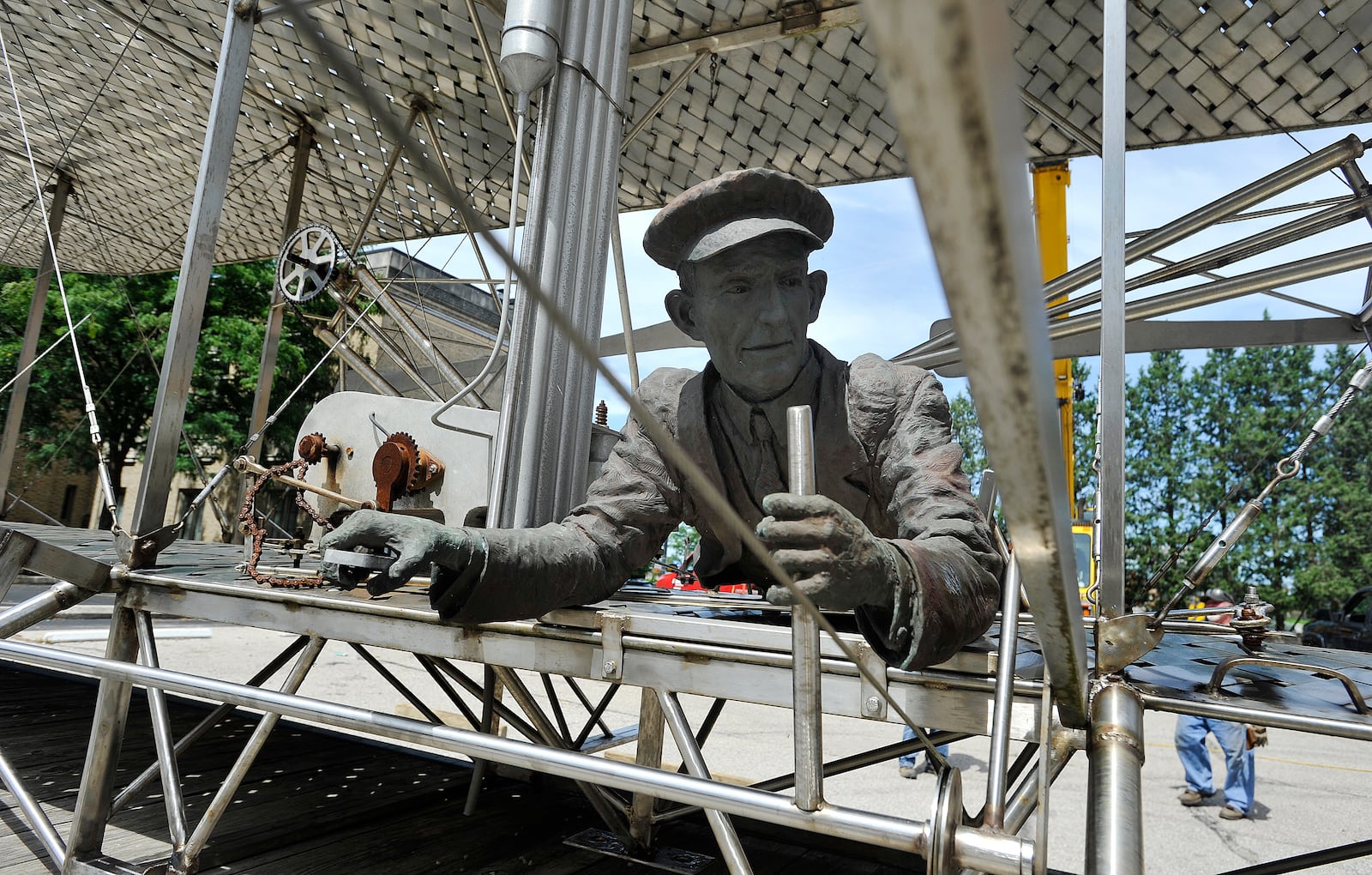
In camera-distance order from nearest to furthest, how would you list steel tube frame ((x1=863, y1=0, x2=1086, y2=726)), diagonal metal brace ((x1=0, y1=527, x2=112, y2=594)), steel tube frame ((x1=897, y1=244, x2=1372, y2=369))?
steel tube frame ((x1=863, y1=0, x2=1086, y2=726)) → diagonal metal brace ((x1=0, y1=527, x2=112, y2=594)) → steel tube frame ((x1=897, y1=244, x2=1372, y2=369))

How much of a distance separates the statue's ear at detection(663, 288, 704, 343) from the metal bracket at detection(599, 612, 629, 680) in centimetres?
71

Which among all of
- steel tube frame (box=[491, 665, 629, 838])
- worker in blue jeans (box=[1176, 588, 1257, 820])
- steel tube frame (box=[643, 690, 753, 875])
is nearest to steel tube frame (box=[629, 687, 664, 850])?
steel tube frame (box=[491, 665, 629, 838])

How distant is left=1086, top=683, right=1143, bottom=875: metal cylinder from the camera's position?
3.34 ft

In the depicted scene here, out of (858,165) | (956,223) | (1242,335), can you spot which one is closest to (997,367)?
(956,223)

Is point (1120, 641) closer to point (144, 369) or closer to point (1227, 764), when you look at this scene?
point (1227, 764)

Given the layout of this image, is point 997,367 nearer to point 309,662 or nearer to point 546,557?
point 546,557

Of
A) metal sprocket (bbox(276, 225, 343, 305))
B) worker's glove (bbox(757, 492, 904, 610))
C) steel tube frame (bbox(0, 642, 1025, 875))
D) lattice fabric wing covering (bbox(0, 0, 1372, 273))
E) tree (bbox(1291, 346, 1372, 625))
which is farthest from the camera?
tree (bbox(1291, 346, 1372, 625))

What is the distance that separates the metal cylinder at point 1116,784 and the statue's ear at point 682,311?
1148 mm

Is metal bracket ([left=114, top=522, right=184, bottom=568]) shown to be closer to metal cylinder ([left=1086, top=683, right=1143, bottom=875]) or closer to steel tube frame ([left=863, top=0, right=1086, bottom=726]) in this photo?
metal cylinder ([left=1086, top=683, right=1143, bottom=875])

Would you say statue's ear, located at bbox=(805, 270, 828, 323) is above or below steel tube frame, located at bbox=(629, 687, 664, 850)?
above

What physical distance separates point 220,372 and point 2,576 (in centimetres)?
1597

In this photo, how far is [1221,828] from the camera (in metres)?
5.54

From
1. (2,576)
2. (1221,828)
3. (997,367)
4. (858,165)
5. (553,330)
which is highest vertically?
(858,165)

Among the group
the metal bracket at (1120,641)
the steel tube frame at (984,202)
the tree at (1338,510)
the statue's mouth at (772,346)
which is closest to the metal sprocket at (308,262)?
the statue's mouth at (772,346)
